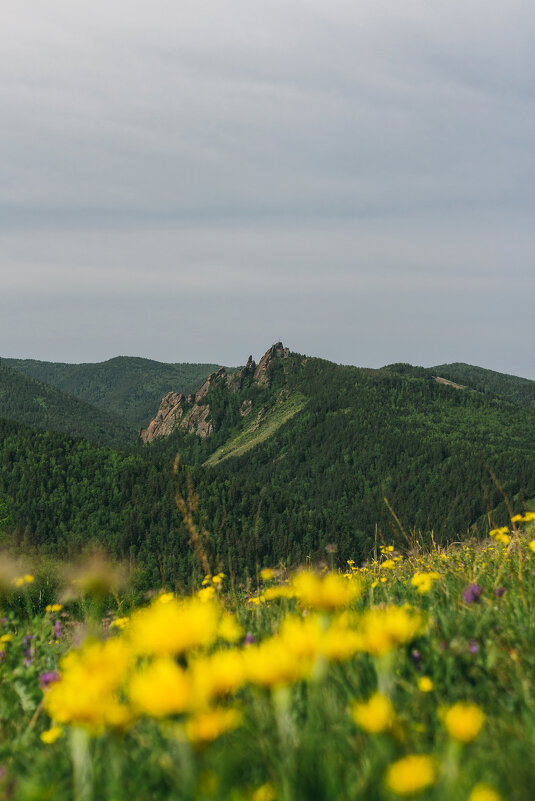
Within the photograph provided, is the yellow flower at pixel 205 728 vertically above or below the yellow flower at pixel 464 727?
below

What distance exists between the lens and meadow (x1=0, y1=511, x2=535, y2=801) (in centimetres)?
204

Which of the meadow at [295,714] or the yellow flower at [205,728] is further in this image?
the meadow at [295,714]

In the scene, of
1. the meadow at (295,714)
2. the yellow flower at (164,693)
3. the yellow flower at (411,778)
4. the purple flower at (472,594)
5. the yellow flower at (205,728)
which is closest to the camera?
the yellow flower at (411,778)

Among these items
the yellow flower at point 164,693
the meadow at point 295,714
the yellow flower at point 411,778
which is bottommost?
the meadow at point 295,714

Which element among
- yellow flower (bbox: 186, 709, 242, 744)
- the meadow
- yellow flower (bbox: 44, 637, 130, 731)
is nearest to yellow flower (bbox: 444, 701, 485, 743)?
the meadow

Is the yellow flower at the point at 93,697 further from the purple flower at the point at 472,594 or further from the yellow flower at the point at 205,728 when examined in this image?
the purple flower at the point at 472,594

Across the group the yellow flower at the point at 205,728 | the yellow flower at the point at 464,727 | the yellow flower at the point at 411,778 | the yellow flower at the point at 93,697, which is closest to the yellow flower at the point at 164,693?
the yellow flower at the point at 205,728

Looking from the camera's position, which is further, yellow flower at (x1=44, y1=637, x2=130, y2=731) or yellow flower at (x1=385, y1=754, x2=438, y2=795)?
yellow flower at (x1=44, y1=637, x2=130, y2=731)

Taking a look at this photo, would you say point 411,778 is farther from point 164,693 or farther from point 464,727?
point 164,693

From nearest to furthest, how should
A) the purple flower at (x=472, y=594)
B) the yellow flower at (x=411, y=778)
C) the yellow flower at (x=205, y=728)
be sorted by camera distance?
the yellow flower at (x=411, y=778), the yellow flower at (x=205, y=728), the purple flower at (x=472, y=594)

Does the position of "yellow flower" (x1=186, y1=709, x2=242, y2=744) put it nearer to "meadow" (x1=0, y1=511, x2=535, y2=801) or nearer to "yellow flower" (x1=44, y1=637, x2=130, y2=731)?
"meadow" (x1=0, y1=511, x2=535, y2=801)

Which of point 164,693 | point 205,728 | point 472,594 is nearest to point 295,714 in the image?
point 205,728

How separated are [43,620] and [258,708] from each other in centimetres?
385

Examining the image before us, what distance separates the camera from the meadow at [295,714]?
2045 millimetres
